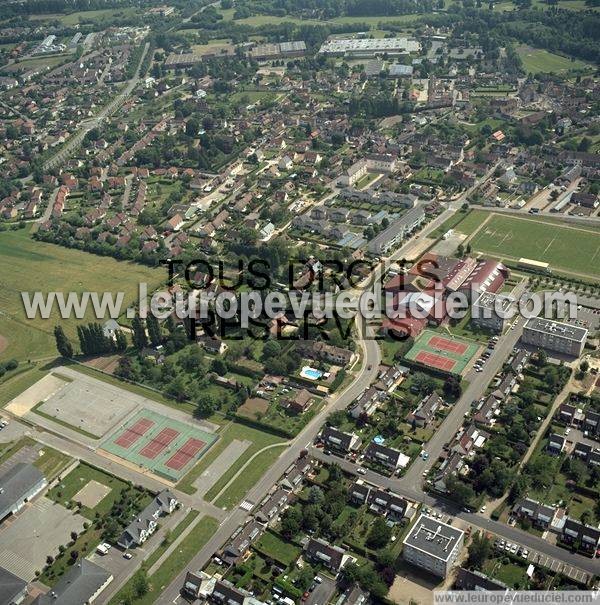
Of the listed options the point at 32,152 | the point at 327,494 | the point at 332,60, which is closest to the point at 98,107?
the point at 32,152

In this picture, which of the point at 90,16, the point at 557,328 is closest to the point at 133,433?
the point at 557,328

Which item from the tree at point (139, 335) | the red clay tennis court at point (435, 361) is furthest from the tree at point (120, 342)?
the red clay tennis court at point (435, 361)

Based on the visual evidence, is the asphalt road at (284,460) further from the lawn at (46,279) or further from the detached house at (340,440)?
the lawn at (46,279)

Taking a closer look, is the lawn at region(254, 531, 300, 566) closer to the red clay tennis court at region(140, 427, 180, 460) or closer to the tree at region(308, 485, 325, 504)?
the tree at region(308, 485, 325, 504)

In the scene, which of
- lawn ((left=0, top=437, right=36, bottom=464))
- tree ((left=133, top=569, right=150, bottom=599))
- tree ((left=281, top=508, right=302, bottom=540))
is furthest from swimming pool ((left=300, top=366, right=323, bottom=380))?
lawn ((left=0, top=437, right=36, bottom=464))

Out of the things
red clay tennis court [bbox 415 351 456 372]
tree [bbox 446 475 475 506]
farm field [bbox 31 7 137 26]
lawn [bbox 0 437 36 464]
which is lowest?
lawn [bbox 0 437 36 464]

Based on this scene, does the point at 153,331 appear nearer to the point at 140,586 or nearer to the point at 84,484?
the point at 84,484
